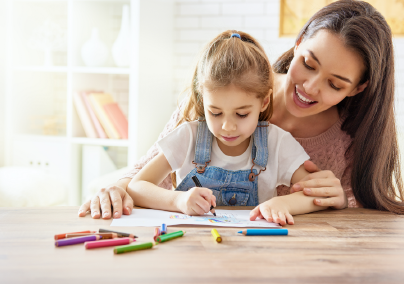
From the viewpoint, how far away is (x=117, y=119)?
2.88m

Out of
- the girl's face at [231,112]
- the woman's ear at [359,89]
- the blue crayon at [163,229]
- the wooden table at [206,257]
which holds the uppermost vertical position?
the woman's ear at [359,89]

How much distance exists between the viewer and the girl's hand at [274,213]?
103cm

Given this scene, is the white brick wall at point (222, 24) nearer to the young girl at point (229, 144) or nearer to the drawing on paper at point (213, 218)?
the young girl at point (229, 144)

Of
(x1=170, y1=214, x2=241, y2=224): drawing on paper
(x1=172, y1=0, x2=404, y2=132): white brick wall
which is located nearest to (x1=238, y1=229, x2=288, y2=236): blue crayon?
(x1=170, y1=214, x2=241, y2=224): drawing on paper

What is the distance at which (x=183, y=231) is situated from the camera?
3.01 ft

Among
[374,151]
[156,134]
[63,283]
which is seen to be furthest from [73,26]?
[63,283]

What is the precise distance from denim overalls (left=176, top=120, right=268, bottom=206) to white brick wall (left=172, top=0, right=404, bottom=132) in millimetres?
1660

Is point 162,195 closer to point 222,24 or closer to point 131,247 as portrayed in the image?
point 131,247

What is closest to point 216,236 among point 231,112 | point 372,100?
A: point 231,112

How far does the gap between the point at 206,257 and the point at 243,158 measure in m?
0.66

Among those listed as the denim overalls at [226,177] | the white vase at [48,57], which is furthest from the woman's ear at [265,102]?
the white vase at [48,57]

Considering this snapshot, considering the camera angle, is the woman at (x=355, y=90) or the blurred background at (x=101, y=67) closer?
the woman at (x=355, y=90)

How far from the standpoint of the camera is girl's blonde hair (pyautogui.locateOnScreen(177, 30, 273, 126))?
3.96 feet

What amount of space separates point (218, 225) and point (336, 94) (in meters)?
0.68
